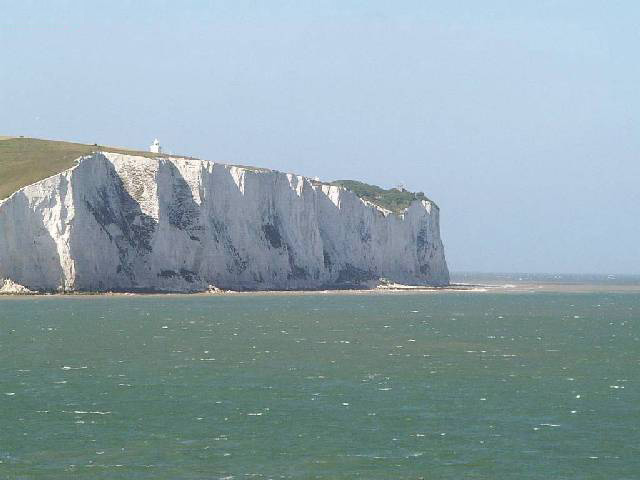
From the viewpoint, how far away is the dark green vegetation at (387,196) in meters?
151

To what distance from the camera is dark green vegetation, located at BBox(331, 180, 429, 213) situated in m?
151

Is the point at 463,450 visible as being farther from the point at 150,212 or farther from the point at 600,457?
the point at 150,212

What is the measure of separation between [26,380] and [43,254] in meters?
55.1

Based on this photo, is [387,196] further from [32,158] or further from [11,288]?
[11,288]

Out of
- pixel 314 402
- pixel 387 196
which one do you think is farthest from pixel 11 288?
pixel 387 196

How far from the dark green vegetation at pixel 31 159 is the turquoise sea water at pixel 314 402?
3615 centimetres

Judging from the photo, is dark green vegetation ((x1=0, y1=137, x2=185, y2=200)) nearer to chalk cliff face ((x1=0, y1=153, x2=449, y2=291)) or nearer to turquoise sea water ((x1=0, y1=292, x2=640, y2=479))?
chalk cliff face ((x1=0, y1=153, x2=449, y2=291))

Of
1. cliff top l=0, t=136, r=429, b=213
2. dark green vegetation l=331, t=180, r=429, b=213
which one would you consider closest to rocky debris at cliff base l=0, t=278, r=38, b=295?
cliff top l=0, t=136, r=429, b=213

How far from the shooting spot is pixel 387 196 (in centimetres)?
16038

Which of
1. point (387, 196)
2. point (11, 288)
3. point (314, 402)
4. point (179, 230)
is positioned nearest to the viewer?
point (314, 402)

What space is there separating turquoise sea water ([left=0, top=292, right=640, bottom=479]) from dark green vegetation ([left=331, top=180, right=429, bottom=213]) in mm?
95713

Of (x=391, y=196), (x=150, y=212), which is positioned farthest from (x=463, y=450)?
(x=391, y=196)

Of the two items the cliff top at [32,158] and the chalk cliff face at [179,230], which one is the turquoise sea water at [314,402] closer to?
the chalk cliff face at [179,230]

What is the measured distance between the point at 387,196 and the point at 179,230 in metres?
66.7
